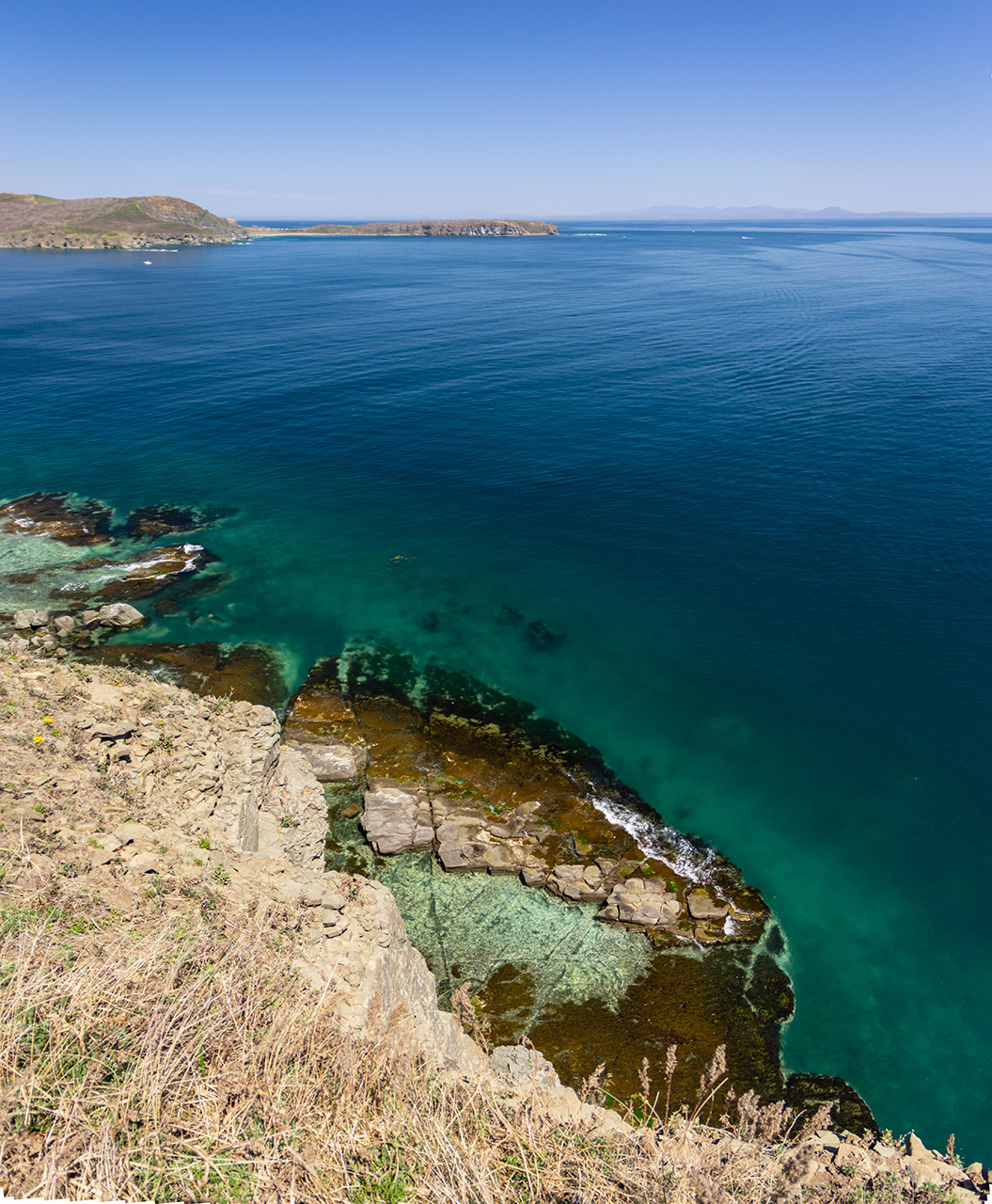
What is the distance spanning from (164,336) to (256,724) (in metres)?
113

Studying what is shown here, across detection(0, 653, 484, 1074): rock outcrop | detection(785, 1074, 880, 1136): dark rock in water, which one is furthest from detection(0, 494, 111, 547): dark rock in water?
detection(785, 1074, 880, 1136): dark rock in water

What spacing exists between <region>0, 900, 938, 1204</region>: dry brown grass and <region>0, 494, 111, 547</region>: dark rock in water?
48.4m

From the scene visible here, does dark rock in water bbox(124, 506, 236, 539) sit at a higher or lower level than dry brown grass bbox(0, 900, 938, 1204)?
lower

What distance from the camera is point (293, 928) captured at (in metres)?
16.8

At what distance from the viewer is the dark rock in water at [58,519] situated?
5284 centimetres

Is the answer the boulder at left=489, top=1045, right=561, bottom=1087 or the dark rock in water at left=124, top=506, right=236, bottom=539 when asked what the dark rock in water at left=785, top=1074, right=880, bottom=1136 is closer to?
the boulder at left=489, top=1045, right=561, bottom=1087

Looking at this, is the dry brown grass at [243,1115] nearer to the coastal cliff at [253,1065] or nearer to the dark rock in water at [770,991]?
the coastal cliff at [253,1065]

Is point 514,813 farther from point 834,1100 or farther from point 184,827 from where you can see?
point 834,1100

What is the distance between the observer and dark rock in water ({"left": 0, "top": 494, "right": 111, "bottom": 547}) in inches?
2080

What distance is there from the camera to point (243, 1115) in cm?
1088

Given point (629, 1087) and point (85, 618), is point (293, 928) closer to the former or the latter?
point (629, 1087)

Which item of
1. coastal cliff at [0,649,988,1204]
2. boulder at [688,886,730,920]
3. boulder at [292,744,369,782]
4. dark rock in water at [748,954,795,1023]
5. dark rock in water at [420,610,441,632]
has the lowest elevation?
dark rock in water at [748,954,795,1023]

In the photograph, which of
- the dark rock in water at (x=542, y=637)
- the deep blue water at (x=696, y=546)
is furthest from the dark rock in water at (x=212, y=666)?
the dark rock in water at (x=542, y=637)

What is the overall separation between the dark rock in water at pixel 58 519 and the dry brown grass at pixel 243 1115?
48.4 meters
